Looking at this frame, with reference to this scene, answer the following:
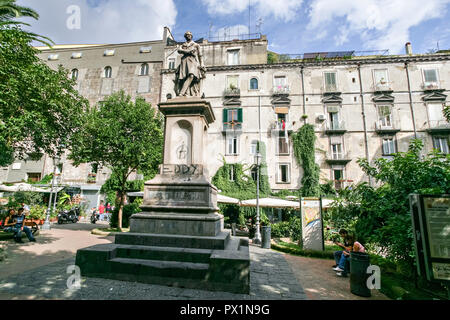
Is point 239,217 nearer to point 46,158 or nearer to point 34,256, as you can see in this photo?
point 34,256

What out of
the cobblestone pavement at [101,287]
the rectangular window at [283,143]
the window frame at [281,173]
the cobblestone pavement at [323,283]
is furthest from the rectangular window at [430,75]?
the cobblestone pavement at [101,287]

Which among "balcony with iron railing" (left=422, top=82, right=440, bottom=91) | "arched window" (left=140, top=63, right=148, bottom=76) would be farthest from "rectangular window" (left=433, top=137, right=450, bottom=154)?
"arched window" (left=140, top=63, right=148, bottom=76)

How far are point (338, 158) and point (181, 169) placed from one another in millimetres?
20479

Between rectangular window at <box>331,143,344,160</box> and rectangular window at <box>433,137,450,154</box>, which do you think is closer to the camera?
rectangular window at <box>433,137,450,154</box>

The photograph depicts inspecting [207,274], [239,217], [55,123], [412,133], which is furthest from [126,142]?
[412,133]

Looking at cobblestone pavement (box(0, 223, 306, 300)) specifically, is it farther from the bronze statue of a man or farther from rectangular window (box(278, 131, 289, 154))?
rectangular window (box(278, 131, 289, 154))

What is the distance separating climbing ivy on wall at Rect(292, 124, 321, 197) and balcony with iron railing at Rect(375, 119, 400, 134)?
6.42m

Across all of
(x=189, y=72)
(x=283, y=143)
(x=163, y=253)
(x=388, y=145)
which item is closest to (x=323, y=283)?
(x=163, y=253)

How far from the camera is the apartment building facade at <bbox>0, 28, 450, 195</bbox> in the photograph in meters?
22.1

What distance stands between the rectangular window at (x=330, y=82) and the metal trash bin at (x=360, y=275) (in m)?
22.6

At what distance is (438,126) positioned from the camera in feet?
71.1

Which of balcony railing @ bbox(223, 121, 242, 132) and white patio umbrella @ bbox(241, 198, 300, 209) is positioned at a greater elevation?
balcony railing @ bbox(223, 121, 242, 132)

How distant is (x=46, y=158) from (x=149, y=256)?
3330cm

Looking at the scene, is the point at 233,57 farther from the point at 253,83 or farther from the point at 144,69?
the point at 144,69
